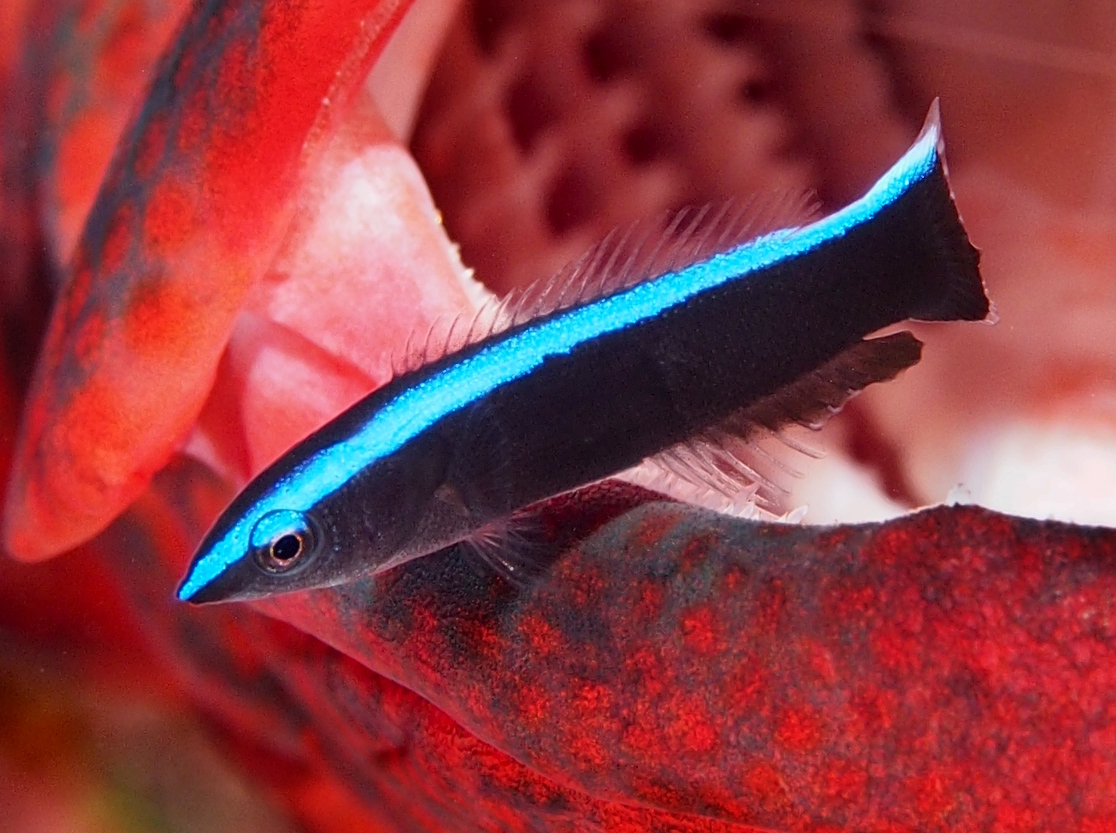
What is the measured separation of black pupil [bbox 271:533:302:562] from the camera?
0.33 m

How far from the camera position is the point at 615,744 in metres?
0.38

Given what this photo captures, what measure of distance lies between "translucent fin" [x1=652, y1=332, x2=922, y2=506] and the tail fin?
0.02m

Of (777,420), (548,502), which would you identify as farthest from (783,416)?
(548,502)

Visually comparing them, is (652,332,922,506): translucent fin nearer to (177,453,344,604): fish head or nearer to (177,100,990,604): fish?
(177,100,990,604): fish

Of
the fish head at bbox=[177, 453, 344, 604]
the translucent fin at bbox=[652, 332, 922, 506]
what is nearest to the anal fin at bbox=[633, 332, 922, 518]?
the translucent fin at bbox=[652, 332, 922, 506]

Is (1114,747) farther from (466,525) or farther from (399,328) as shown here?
(399,328)

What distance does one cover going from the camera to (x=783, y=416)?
0.38 m

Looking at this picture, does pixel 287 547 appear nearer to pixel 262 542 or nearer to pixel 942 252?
pixel 262 542

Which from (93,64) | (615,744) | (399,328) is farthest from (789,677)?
(93,64)

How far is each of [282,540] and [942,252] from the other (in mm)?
274

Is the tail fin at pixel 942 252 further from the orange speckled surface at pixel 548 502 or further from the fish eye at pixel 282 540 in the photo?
the fish eye at pixel 282 540

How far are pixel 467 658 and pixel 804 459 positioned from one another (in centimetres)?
33

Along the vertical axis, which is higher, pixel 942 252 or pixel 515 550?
pixel 942 252

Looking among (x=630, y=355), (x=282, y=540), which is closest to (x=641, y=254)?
(x=630, y=355)
